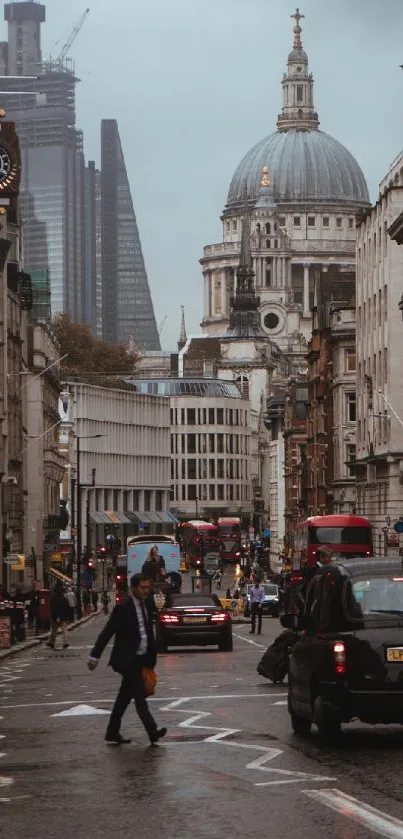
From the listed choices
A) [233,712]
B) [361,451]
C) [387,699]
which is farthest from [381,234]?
[387,699]

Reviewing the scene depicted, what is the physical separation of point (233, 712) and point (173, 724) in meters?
1.80

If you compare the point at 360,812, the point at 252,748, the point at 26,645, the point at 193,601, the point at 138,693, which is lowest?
the point at 360,812

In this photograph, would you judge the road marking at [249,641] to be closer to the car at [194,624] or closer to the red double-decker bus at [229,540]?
the car at [194,624]

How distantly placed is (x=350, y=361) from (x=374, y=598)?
106 m

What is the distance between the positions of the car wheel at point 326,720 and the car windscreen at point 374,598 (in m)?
0.86

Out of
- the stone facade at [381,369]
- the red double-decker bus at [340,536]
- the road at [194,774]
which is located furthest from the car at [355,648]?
the stone facade at [381,369]

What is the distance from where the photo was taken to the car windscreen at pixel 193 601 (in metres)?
49.7

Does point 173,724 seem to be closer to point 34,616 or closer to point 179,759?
point 179,759

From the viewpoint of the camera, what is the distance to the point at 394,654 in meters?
21.8

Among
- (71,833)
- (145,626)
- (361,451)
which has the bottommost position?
(71,833)

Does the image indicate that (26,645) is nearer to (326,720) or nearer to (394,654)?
(326,720)

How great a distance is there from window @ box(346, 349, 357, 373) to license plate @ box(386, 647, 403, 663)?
105897 millimetres

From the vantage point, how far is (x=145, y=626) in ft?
76.1

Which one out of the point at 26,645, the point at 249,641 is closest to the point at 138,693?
the point at 249,641
